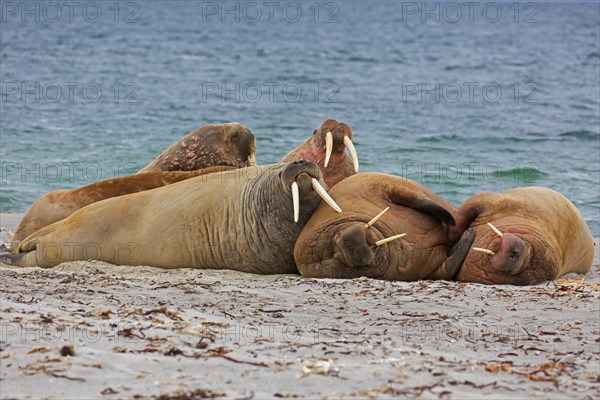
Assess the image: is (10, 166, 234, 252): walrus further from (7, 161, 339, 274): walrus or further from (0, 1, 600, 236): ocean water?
(0, 1, 600, 236): ocean water

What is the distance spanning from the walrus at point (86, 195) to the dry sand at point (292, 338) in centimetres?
166

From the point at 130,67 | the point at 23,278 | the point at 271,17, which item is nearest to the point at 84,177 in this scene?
the point at 23,278

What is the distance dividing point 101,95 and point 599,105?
14.1 metres

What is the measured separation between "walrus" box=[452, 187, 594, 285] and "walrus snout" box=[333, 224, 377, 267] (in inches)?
29.0

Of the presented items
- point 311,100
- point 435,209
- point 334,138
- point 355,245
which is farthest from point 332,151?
point 311,100

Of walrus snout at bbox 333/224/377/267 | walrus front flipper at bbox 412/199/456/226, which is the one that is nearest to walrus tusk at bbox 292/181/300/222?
walrus snout at bbox 333/224/377/267

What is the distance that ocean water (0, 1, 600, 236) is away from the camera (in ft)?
56.3

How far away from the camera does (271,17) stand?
92.5 metres

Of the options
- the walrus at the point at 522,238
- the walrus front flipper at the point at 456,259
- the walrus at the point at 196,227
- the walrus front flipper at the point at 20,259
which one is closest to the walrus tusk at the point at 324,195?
the walrus at the point at 196,227

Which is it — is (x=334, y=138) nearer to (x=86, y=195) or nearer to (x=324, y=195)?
(x=324, y=195)

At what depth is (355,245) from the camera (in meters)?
7.08

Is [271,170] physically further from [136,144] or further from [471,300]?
[136,144]

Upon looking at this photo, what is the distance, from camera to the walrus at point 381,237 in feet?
23.6

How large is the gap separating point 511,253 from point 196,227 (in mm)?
2413
